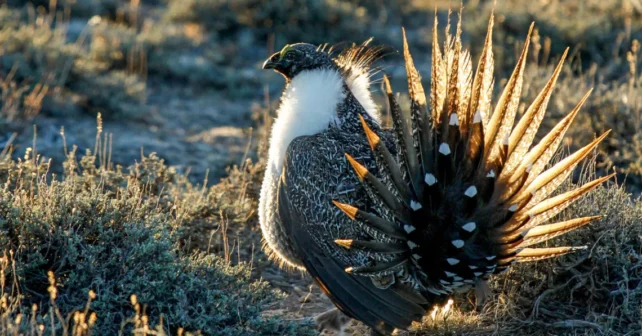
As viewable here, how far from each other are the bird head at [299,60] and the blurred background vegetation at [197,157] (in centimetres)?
32

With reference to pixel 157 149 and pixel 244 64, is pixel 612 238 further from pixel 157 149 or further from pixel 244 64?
pixel 244 64

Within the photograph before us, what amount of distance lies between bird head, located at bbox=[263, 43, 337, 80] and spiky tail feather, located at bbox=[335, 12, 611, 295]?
95 cm

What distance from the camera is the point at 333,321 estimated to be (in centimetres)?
392

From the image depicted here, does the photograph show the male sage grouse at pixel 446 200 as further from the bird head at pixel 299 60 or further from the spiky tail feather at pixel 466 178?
the bird head at pixel 299 60

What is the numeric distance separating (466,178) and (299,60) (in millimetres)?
1266

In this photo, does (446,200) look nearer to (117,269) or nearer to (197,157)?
(117,269)

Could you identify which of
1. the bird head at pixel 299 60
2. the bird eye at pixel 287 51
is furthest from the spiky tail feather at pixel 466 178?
the bird eye at pixel 287 51

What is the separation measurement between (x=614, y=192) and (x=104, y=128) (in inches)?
163

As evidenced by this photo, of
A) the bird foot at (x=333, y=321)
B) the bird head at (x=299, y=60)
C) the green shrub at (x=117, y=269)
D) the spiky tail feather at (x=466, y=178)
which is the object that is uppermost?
the bird head at (x=299, y=60)

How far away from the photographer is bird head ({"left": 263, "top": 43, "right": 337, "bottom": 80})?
406 centimetres

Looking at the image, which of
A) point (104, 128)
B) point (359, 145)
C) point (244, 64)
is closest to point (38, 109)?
point (104, 128)

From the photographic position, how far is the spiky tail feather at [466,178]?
10.2ft

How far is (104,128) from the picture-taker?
6770mm

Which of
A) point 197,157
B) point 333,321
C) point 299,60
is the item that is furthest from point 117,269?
point 197,157
